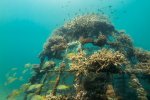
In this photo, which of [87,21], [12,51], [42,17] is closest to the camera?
[87,21]

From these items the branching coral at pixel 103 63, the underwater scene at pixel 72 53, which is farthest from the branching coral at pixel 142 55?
the branching coral at pixel 103 63

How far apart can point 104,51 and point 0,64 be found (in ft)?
145

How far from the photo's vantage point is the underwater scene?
8.57m

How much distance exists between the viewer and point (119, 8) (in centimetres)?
7569

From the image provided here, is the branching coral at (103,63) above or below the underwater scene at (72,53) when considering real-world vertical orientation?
below

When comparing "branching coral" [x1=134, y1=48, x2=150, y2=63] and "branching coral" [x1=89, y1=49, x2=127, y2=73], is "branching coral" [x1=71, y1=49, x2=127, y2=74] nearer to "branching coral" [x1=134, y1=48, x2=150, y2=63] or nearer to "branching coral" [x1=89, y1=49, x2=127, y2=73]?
"branching coral" [x1=89, y1=49, x2=127, y2=73]

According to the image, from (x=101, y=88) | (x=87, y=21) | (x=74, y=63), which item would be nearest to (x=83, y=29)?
(x=87, y=21)

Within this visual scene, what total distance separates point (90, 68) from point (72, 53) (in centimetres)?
230

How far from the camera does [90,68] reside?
27.9ft

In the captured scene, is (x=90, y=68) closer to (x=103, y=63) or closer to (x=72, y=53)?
(x=103, y=63)

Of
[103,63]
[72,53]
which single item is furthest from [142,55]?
[103,63]

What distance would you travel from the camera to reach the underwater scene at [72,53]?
857 centimetres

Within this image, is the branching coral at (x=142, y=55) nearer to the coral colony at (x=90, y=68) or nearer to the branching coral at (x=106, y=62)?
the coral colony at (x=90, y=68)

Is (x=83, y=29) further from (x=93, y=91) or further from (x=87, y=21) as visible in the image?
(x=93, y=91)
